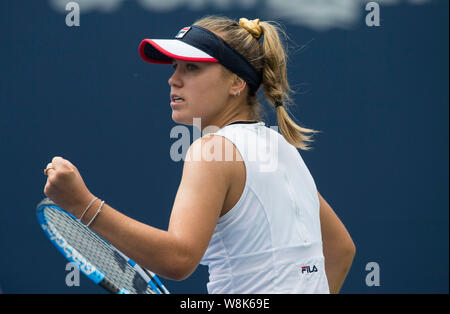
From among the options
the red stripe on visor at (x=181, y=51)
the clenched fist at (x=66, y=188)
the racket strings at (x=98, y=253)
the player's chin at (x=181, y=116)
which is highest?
the red stripe on visor at (x=181, y=51)

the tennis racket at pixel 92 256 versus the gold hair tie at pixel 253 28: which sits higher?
the gold hair tie at pixel 253 28

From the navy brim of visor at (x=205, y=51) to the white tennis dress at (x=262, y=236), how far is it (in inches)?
7.7

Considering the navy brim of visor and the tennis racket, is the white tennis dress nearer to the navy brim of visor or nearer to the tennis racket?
the navy brim of visor

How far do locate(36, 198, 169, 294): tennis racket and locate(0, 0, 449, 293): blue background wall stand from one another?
1.48m

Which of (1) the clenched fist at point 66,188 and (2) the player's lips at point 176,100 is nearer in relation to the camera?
(1) the clenched fist at point 66,188

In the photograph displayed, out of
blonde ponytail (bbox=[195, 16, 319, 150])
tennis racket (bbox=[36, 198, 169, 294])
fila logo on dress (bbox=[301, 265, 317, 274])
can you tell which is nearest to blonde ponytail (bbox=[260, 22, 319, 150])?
blonde ponytail (bbox=[195, 16, 319, 150])

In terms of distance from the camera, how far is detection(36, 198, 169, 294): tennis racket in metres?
1.70

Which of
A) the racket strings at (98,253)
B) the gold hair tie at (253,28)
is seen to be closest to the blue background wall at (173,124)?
the racket strings at (98,253)

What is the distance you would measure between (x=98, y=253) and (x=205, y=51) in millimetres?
733

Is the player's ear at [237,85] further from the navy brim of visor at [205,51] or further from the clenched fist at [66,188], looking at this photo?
the clenched fist at [66,188]

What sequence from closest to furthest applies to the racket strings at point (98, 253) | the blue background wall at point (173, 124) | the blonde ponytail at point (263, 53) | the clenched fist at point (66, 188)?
the clenched fist at point (66, 188) < the blonde ponytail at point (263, 53) < the racket strings at point (98, 253) < the blue background wall at point (173, 124)

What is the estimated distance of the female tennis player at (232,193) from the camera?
1249 mm

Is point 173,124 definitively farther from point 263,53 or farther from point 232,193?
point 232,193

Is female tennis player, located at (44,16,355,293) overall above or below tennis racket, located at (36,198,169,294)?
above
